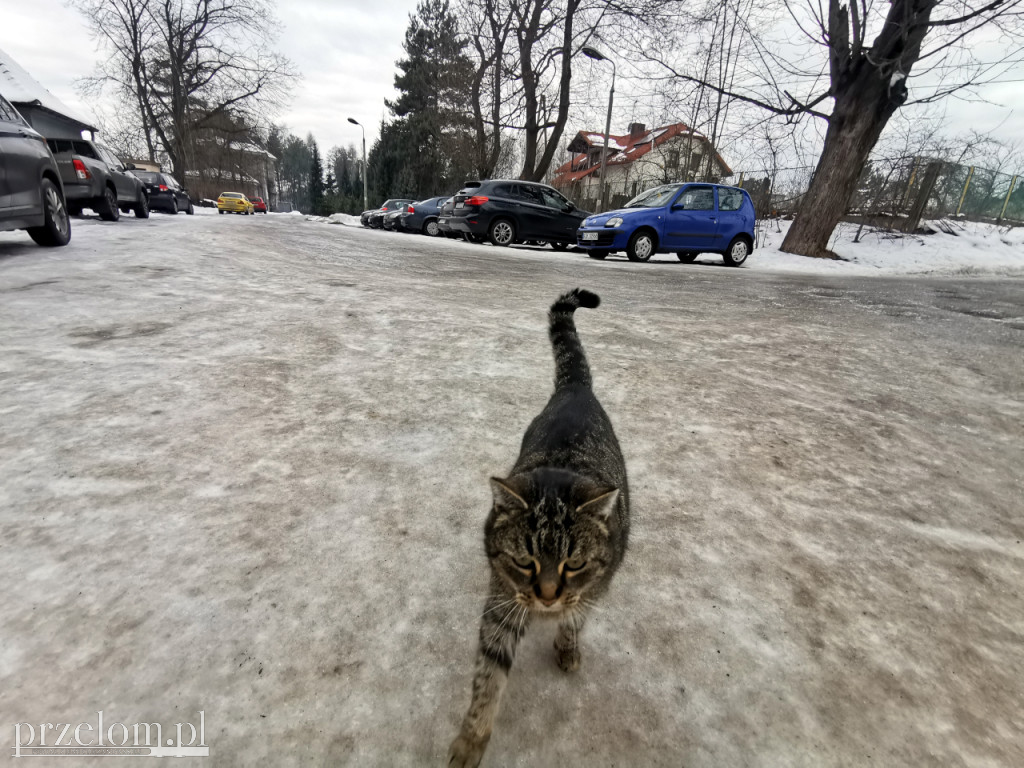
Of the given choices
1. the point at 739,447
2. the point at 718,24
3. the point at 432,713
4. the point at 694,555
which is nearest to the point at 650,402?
the point at 739,447

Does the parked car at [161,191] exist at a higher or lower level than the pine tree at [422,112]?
lower

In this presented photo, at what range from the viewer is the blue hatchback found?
37.6 feet

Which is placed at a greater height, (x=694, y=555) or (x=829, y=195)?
(x=829, y=195)

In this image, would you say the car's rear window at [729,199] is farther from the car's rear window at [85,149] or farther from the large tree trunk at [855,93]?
the car's rear window at [85,149]

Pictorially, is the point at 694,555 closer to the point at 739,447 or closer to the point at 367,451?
the point at 739,447

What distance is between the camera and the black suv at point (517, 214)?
13750 millimetres

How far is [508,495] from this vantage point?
54.6 inches

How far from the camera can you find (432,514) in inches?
74.1

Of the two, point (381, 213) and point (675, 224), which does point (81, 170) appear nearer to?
point (675, 224)

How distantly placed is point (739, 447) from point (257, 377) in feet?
9.43

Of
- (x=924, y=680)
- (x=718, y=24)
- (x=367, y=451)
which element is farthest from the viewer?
(x=718, y=24)

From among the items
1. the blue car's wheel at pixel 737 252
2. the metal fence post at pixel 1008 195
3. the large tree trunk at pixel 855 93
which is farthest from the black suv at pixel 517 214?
the metal fence post at pixel 1008 195

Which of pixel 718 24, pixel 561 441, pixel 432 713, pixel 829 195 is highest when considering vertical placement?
pixel 718 24

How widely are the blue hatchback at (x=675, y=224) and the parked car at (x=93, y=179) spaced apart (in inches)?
438
